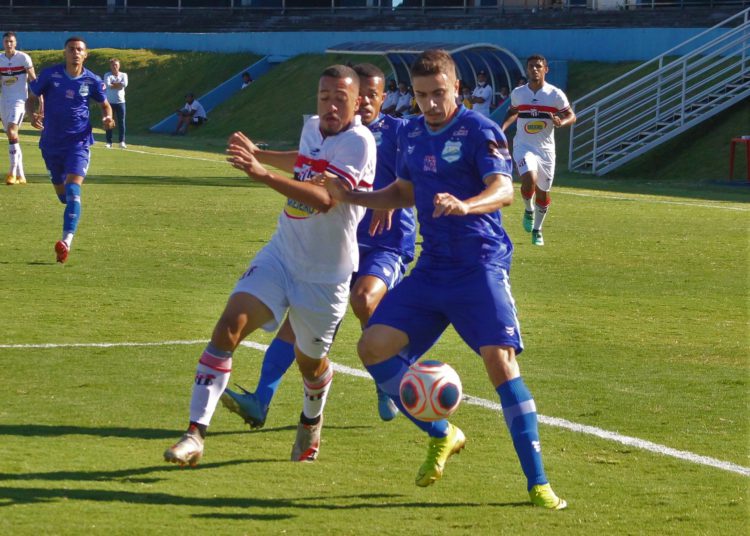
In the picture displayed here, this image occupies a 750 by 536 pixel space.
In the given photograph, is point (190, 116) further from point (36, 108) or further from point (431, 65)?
point (431, 65)

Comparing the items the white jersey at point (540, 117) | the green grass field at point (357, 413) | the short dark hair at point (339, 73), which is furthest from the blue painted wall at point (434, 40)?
the short dark hair at point (339, 73)

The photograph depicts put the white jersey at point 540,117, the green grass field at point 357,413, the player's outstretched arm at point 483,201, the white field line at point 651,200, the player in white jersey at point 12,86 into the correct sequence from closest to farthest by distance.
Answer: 1. the player's outstretched arm at point 483,201
2. the green grass field at point 357,413
3. the white jersey at point 540,117
4. the white field line at point 651,200
5. the player in white jersey at point 12,86

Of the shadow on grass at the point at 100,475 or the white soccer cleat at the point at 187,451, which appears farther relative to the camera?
the shadow on grass at the point at 100,475

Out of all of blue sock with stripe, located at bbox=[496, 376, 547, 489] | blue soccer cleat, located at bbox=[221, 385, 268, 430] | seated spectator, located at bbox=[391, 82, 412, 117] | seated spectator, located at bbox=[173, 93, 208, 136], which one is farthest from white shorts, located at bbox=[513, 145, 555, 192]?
seated spectator, located at bbox=[173, 93, 208, 136]

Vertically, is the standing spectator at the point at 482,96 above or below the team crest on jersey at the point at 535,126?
below

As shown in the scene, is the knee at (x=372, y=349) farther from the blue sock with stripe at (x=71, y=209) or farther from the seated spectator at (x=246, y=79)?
the seated spectator at (x=246, y=79)

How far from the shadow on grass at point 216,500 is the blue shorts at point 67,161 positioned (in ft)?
30.2

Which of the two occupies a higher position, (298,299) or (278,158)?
(278,158)

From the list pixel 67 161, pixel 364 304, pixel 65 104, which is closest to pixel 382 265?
pixel 364 304

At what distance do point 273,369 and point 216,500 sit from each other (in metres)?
1.52

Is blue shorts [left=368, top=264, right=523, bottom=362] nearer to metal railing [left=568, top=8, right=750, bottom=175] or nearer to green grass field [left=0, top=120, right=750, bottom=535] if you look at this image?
green grass field [left=0, top=120, right=750, bottom=535]

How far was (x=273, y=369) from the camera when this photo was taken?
733cm

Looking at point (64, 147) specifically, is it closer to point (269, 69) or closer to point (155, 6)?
point (269, 69)

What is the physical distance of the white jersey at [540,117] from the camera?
18406 millimetres
